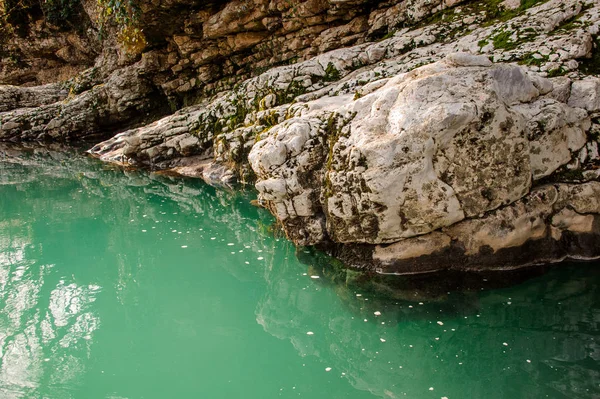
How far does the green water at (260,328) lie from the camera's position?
224 inches

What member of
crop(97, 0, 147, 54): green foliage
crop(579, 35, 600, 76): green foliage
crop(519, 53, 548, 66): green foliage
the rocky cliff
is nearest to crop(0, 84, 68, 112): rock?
crop(97, 0, 147, 54): green foliage

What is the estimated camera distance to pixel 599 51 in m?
9.00

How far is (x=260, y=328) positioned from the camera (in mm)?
6977

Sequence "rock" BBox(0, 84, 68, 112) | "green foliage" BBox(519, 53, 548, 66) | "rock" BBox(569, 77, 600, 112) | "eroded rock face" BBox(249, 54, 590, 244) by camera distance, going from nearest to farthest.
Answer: "eroded rock face" BBox(249, 54, 590, 244), "rock" BBox(569, 77, 600, 112), "green foliage" BBox(519, 53, 548, 66), "rock" BBox(0, 84, 68, 112)

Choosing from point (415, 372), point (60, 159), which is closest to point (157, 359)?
point (415, 372)

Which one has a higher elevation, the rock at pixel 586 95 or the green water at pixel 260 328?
the rock at pixel 586 95

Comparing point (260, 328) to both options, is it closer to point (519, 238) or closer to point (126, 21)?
point (519, 238)

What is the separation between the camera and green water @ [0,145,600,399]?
224 inches

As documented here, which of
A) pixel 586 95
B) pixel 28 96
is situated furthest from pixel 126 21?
pixel 586 95

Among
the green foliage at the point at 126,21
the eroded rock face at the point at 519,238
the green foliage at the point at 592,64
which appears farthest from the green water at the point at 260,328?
the green foliage at the point at 126,21

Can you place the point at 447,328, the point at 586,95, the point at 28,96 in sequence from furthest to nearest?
the point at 28,96
the point at 586,95
the point at 447,328

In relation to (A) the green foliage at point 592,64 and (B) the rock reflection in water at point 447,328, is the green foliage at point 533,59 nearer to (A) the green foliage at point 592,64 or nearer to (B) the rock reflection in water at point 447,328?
(A) the green foliage at point 592,64

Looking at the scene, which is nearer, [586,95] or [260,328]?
[260,328]

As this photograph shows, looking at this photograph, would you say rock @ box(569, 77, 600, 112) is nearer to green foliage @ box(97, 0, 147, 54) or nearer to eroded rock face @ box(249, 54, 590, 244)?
eroded rock face @ box(249, 54, 590, 244)
